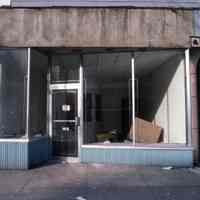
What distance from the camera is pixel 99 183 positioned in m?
6.37

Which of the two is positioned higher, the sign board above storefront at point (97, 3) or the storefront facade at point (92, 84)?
the sign board above storefront at point (97, 3)

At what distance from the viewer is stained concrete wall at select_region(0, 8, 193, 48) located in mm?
7984

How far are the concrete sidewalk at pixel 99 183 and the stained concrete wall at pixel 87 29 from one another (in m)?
3.56

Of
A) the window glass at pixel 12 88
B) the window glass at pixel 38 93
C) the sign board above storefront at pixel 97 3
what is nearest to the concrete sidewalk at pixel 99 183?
the window glass at pixel 38 93

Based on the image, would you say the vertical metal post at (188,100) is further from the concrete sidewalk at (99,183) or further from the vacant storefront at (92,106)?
the concrete sidewalk at (99,183)

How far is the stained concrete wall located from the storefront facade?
0.09 ft

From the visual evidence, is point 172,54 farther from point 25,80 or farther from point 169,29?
point 25,80

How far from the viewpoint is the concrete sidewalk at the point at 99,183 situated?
5.55m

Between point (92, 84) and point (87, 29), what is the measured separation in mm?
1807

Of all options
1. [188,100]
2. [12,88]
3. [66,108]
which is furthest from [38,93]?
[188,100]

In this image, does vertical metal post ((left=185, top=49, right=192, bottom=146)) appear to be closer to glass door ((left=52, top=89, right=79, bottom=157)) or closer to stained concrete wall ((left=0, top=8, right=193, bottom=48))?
stained concrete wall ((left=0, top=8, right=193, bottom=48))

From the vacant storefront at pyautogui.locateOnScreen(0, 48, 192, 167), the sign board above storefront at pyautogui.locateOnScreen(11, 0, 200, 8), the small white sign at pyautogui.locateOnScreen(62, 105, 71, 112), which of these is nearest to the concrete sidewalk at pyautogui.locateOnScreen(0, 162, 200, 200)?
the vacant storefront at pyautogui.locateOnScreen(0, 48, 192, 167)

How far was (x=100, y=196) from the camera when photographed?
5492 mm

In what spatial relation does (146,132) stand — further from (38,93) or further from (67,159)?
(38,93)
